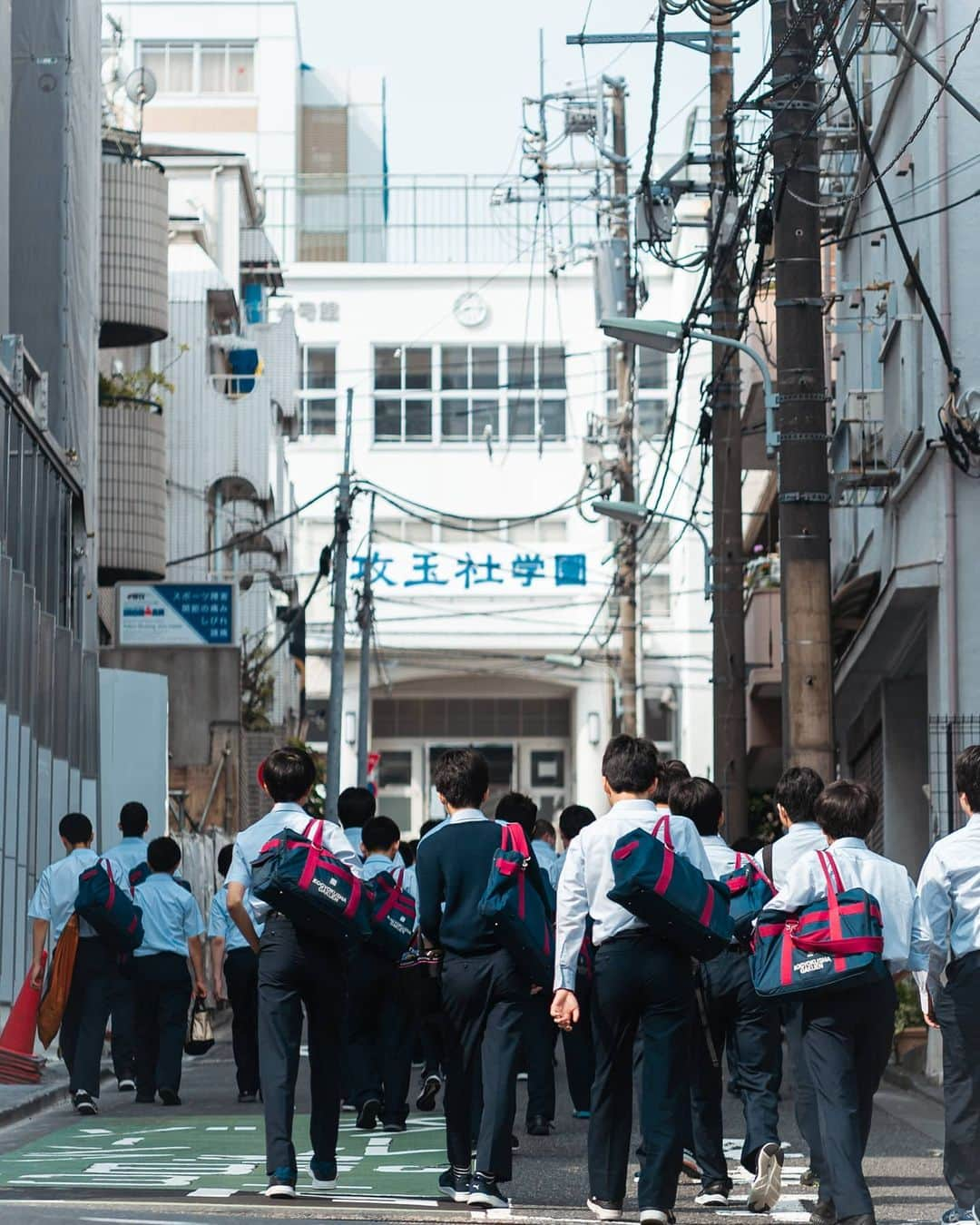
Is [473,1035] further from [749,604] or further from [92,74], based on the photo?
[749,604]

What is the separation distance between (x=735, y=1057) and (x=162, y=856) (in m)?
6.08

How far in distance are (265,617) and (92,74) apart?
21.0 meters

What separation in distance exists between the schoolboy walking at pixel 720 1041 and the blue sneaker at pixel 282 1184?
1.86m

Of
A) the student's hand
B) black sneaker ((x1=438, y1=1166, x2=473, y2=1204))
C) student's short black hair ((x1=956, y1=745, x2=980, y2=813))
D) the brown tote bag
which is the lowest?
black sneaker ((x1=438, y1=1166, x2=473, y2=1204))

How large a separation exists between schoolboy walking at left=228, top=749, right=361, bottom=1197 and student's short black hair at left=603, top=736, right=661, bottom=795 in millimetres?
1315

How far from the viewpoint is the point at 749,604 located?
98.6 feet

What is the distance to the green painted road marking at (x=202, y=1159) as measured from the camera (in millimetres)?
9922

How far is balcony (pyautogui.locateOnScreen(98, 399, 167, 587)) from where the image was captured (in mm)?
27438

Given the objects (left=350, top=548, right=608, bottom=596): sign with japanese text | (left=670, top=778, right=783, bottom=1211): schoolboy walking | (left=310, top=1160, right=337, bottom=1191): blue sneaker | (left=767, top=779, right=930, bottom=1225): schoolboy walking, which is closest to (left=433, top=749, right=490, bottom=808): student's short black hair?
(left=670, top=778, right=783, bottom=1211): schoolboy walking

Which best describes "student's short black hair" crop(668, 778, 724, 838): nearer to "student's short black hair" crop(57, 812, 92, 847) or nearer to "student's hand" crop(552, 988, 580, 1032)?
"student's hand" crop(552, 988, 580, 1032)

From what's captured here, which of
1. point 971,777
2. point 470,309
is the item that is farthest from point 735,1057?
point 470,309

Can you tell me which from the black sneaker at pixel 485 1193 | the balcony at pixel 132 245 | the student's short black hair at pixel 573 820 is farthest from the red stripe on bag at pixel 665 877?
the balcony at pixel 132 245

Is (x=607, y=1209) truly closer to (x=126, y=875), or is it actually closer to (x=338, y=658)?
(x=126, y=875)

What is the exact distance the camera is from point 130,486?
27.6 m
